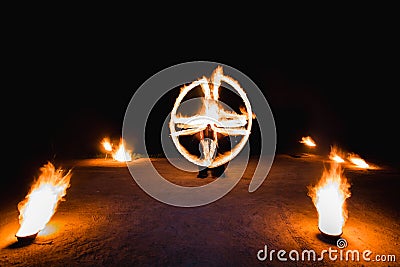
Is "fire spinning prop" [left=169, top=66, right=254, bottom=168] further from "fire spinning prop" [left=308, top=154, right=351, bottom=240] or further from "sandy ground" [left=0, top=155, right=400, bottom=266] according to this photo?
"fire spinning prop" [left=308, top=154, right=351, bottom=240]

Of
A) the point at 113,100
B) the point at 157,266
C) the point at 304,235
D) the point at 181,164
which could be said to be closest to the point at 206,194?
the point at 304,235

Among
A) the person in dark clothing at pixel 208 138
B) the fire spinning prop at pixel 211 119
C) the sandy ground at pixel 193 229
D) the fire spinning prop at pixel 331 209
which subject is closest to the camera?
the sandy ground at pixel 193 229

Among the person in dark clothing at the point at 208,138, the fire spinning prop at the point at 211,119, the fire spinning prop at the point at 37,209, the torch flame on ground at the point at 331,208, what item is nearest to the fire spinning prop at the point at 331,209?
the torch flame on ground at the point at 331,208

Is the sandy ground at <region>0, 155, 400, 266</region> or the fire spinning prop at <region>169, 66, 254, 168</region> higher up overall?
the fire spinning prop at <region>169, 66, 254, 168</region>

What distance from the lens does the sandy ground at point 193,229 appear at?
4234mm

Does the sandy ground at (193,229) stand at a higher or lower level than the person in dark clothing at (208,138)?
lower

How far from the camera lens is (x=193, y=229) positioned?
540cm

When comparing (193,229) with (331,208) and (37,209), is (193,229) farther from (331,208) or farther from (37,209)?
(37,209)

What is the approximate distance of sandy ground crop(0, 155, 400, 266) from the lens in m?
4.23

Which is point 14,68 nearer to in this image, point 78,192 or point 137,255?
point 78,192

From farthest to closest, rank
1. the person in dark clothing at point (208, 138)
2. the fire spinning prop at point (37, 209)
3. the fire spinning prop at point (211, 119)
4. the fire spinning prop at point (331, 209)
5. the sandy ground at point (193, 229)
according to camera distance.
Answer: the person in dark clothing at point (208, 138) → the fire spinning prop at point (211, 119) → the fire spinning prop at point (331, 209) → the fire spinning prop at point (37, 209) → the sandy ground at point (193, 229)

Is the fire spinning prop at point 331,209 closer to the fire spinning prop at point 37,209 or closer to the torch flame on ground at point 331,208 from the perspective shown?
the torch flame on ground at point 331,208

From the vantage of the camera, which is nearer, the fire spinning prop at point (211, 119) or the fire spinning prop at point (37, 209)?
the fire spinning prop at point (37, 209)

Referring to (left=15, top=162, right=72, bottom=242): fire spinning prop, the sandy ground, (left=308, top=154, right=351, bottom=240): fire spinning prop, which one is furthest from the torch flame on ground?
(left=15, top=162, right=72, bottom=242): fire spinning prop
